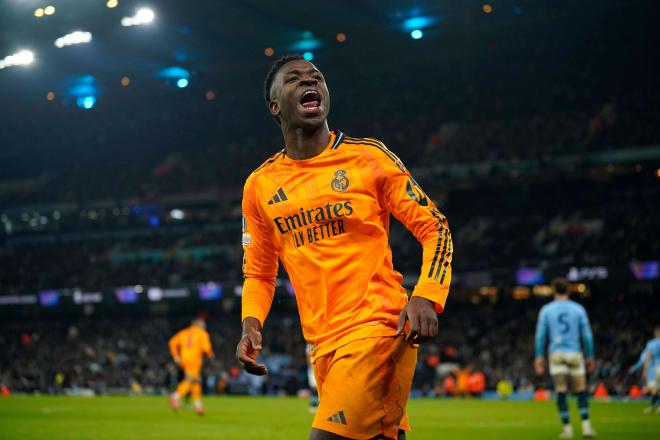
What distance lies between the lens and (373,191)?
4.43 metres

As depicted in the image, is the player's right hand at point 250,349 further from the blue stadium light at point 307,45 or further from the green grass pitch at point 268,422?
the blue stadium light at point 307,45

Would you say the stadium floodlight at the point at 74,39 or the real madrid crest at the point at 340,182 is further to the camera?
the stadium floodlight at the point at 74,39

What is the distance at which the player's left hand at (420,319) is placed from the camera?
12.8 feet

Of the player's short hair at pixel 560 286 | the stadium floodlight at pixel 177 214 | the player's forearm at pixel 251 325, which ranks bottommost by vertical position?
the player's forearm at pixel 251 325

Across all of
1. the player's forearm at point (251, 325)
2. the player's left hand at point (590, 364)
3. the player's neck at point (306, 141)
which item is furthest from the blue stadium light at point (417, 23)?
the player's forearm at point (251, 325)

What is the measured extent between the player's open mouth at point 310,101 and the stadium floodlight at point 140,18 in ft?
97.8

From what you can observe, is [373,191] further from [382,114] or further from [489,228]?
[382,114]

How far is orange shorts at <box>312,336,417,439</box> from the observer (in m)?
4.14

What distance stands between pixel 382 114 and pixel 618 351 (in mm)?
20132

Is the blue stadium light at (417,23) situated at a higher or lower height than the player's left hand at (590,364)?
higher

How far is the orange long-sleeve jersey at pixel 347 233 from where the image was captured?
14.1ft

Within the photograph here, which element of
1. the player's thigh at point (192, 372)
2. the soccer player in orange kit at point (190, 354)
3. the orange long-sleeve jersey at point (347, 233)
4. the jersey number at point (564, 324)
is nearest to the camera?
the orange long-sleeve jersey at point (347, 233)

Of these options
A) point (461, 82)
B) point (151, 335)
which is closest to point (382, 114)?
point (461, 82)

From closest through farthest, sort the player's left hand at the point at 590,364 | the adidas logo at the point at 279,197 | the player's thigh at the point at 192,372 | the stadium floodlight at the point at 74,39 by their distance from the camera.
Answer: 1. the adidas logo at the point at 279,197
2. the player's left hand at the point at 590,364
3. the player's thigh at the point at 192,372
4. the stadium floodlight at the point at 74,39
